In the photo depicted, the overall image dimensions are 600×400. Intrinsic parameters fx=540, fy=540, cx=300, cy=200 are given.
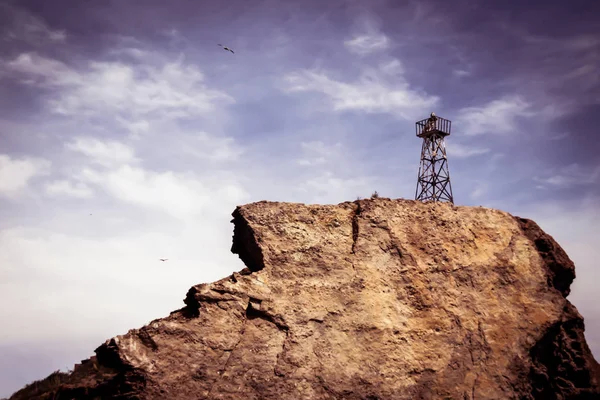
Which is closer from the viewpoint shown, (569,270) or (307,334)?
(307,334)

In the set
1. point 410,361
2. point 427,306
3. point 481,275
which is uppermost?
point 481,275

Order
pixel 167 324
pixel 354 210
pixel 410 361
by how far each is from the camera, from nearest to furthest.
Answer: pixel 167 324, pixel 410 361, pixel 354 210

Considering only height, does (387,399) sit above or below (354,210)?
below

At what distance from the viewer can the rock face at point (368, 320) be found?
293 inches

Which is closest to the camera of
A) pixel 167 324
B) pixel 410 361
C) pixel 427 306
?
pixel 167 324

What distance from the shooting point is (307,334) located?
7.97m

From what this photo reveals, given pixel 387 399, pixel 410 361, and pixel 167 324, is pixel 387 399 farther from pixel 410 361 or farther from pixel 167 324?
pixel 167 324

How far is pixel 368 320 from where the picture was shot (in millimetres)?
8305

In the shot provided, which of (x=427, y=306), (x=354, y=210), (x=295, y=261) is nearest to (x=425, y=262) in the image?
(x=427, y=306)

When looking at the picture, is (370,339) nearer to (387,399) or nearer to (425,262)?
(387,399)

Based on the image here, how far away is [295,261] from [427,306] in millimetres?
2256

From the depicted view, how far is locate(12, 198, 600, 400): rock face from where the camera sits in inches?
293

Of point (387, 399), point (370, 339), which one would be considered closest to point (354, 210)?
point (370, 339)

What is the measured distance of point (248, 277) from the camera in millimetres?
8289
